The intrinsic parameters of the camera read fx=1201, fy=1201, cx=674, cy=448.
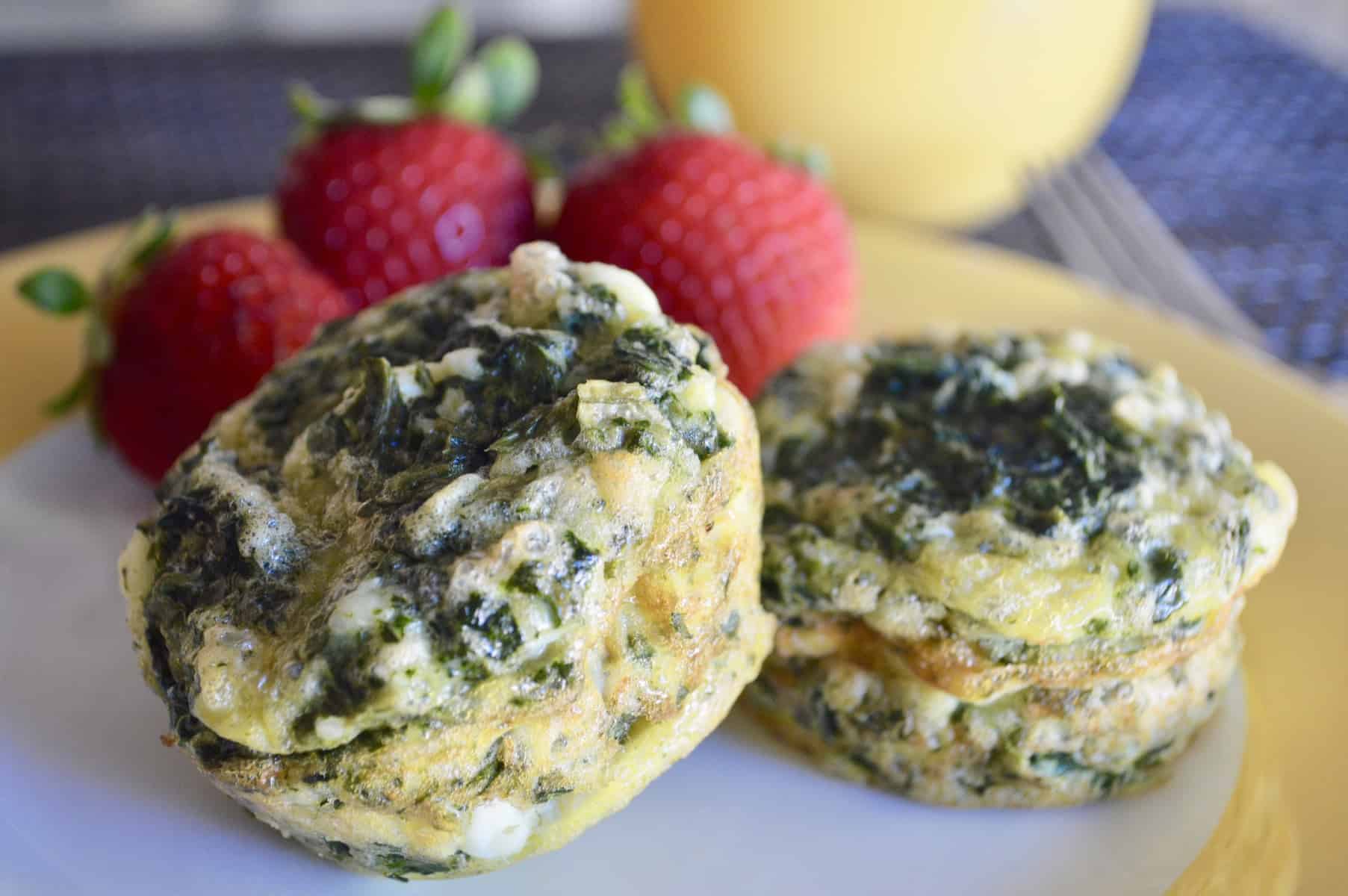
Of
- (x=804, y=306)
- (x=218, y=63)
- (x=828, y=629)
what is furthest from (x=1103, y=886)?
(x=218, y=63)

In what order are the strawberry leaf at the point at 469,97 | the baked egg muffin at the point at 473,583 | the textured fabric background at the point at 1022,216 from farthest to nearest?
the textured fabric background at the point at 1022,216
the strawberry leaf at the point at 469,97
the baked egg muffin at the point at 473,583

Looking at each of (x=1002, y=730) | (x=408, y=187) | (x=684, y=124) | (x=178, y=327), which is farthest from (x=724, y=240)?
(x=1002, y=730)

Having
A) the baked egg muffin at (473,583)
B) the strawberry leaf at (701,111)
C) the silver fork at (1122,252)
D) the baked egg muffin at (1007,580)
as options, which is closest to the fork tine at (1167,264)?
the silver fork at (1122,252)

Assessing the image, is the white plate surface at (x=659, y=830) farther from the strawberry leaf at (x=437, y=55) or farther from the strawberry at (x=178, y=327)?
the strawberry leaf at (x=437, y=55)

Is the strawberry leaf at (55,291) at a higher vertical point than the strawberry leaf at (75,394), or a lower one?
higher

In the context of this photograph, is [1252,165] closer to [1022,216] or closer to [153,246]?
[1022,216]

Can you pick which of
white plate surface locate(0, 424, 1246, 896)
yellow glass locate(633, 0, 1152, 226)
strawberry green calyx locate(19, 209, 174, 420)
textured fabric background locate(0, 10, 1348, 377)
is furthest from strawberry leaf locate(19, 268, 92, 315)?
yellow glass locate(633, 0, 1152, 226)

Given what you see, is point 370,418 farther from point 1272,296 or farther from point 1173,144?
point 1173,144
